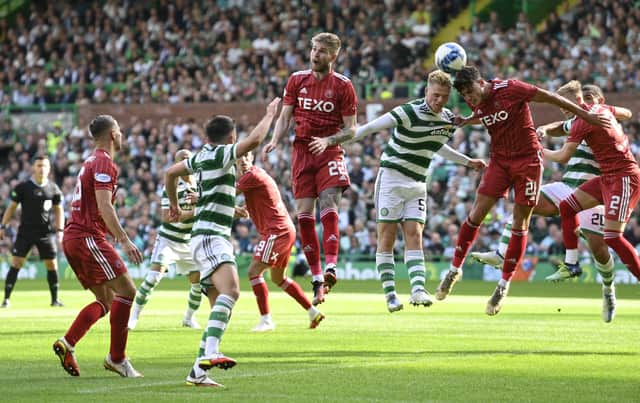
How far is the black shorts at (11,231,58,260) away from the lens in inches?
864

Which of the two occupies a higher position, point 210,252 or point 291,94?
point 291,94

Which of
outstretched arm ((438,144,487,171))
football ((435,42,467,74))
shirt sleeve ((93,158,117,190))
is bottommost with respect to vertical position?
outstretched arm ((438,144,487,171))

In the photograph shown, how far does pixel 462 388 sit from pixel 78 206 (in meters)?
4.00

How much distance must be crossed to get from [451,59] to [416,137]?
43.8 inches

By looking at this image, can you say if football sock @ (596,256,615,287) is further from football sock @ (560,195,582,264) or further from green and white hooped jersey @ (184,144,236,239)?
green and white hooped jersey @ (184,144,236,239)

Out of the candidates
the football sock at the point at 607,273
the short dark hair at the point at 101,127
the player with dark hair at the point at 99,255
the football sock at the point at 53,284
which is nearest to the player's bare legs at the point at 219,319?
the player with dark hair at the point at 99,255

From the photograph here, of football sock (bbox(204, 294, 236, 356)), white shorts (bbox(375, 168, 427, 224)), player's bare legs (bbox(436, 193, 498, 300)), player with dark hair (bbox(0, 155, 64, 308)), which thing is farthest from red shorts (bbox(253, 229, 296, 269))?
player with dark hair (bbox(0, 155, 64, 308))

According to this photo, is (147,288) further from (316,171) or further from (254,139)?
(254,139)

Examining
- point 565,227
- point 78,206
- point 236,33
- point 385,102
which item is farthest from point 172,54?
point 78,206

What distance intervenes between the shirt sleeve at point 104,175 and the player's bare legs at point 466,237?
4.49m

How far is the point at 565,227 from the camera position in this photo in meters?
15.4

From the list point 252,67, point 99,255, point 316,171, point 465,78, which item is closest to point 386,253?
point 316,171

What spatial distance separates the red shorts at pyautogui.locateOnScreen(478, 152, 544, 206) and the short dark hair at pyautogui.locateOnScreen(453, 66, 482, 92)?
1.05m

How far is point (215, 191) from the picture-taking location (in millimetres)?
10336
